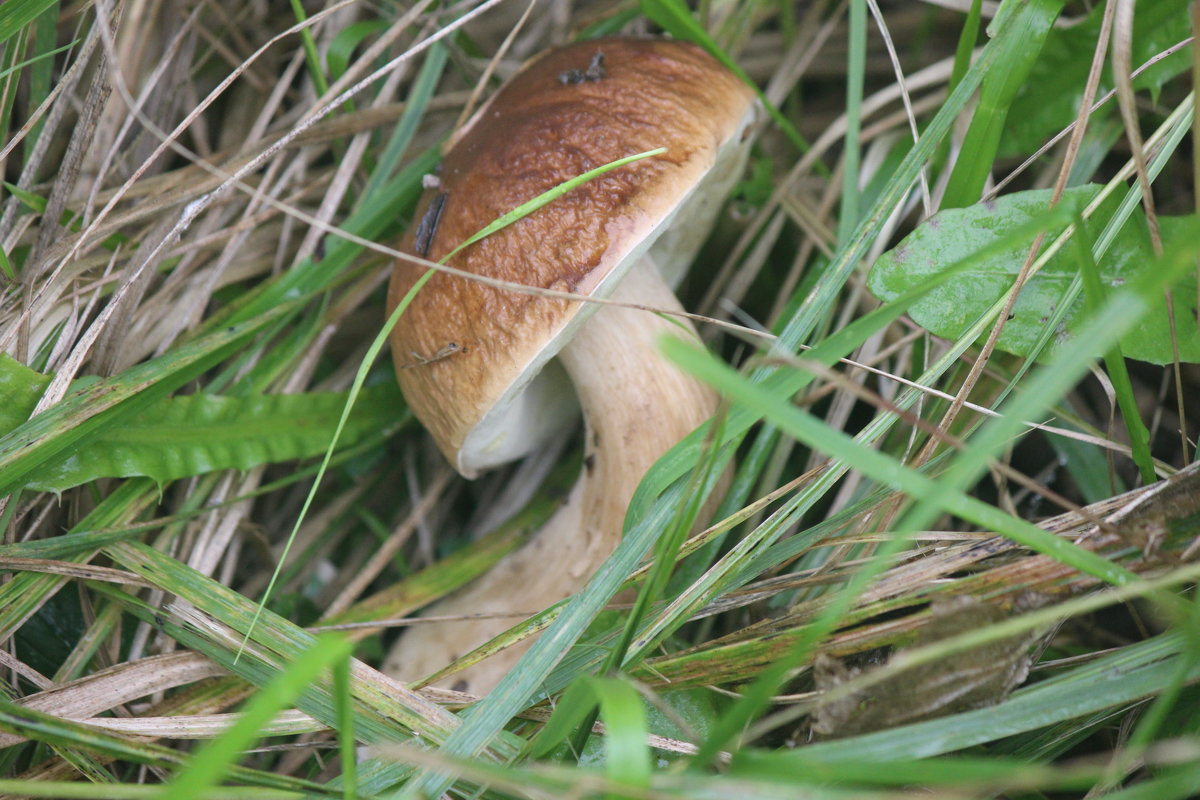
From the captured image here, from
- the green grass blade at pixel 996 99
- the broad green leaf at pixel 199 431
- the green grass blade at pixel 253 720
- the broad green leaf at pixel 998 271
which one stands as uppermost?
the green grass blade at pixel 996 99

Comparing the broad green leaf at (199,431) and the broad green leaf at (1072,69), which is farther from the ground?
the broad green leaf at (1072,69)

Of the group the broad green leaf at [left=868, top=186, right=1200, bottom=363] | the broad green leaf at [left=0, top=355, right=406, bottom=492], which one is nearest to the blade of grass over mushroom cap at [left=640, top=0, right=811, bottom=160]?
the broad green leaf at [left=868, top=186, right=1200, bottom=363]

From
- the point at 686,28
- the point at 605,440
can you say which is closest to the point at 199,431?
the point at 605,440

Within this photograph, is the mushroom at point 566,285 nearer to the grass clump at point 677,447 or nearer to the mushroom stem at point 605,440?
the mushroom stem at point 605,440

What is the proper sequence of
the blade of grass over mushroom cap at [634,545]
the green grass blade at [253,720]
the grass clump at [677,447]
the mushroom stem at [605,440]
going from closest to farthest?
the green grass blade at [253,720] < the grass clump at [677,447] < the blade of grass over mushroom cap at [634,545] < the mushroom stem at [605,440]

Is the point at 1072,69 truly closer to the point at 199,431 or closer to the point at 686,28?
the point at 686,28

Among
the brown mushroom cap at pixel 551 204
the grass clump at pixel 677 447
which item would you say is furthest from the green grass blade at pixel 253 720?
the brown mushroom cap at pixel 551 204

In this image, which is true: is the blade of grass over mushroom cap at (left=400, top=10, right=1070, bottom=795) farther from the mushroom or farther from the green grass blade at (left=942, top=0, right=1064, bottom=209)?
the mushroom
